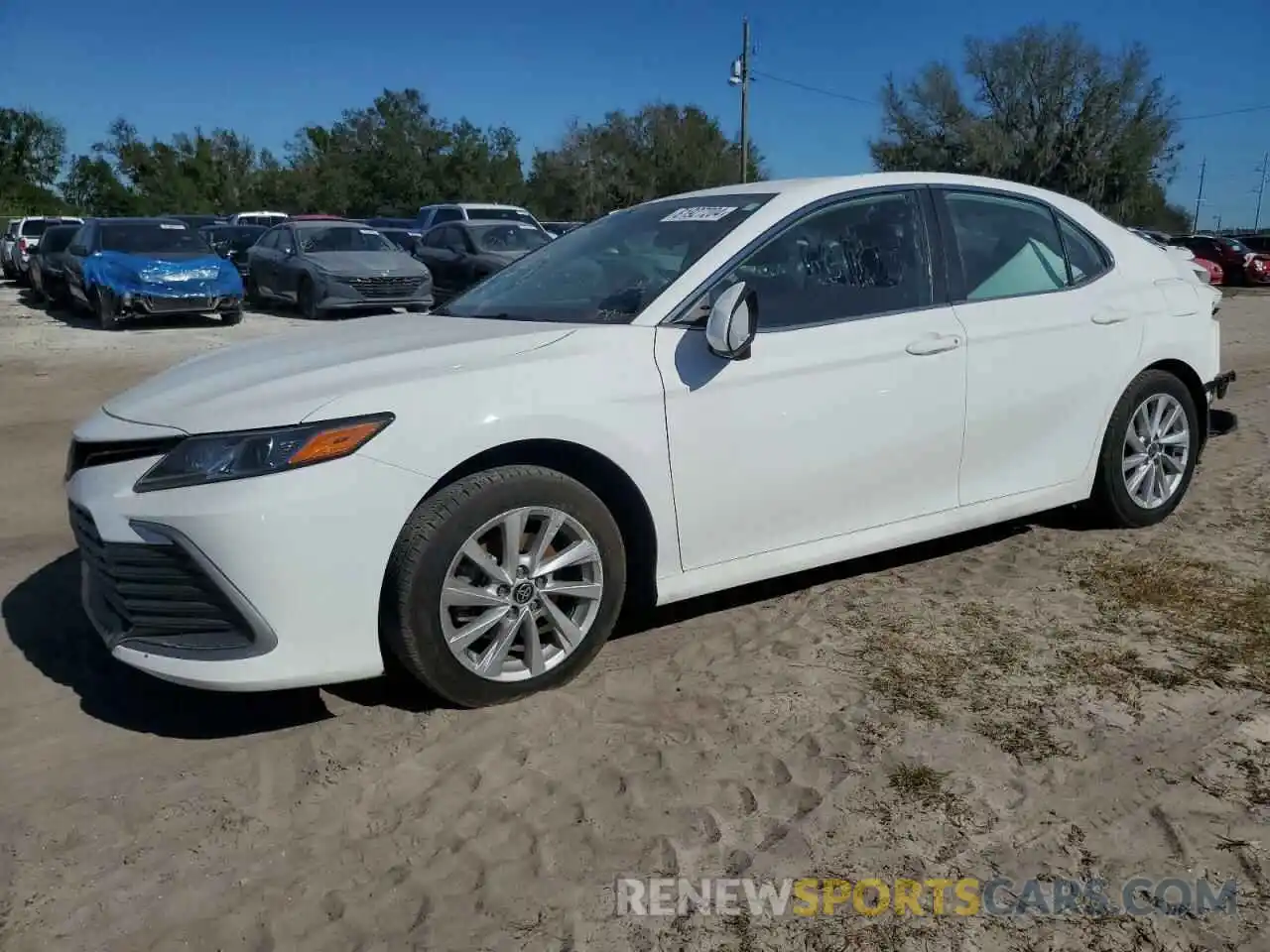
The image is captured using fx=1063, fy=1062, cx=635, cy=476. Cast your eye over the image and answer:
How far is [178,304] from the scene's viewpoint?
1470 cm

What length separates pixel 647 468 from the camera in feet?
11.0

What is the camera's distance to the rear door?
4.13m

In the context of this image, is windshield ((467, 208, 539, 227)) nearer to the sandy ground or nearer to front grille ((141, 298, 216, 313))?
front grille ((141, 298, 216, 313))

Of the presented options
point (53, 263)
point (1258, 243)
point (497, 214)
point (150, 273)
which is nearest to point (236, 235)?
point (497, 214)

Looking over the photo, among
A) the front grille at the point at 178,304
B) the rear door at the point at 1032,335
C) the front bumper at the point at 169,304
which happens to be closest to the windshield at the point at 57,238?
the front bumper at the point at 169,304

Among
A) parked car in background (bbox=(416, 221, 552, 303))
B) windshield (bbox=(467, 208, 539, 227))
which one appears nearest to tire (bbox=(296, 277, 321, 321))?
parked car in background (bbox=(416, 221, 552, 303))

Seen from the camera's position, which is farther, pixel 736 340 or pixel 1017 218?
pixel 1017 218

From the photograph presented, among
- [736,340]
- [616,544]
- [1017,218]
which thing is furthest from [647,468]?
[1017,218]

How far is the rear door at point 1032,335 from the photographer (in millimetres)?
4129

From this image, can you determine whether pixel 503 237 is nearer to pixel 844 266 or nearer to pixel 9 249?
pixel 844 266

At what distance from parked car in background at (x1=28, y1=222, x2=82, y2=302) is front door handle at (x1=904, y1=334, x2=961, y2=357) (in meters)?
16.5

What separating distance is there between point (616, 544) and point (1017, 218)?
2378mm

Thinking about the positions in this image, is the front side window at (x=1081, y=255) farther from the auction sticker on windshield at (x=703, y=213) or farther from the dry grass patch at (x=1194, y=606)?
the auction sticker on windshield at (x=703, y=213)

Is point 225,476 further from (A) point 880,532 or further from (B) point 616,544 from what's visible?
(A) point 880,532
